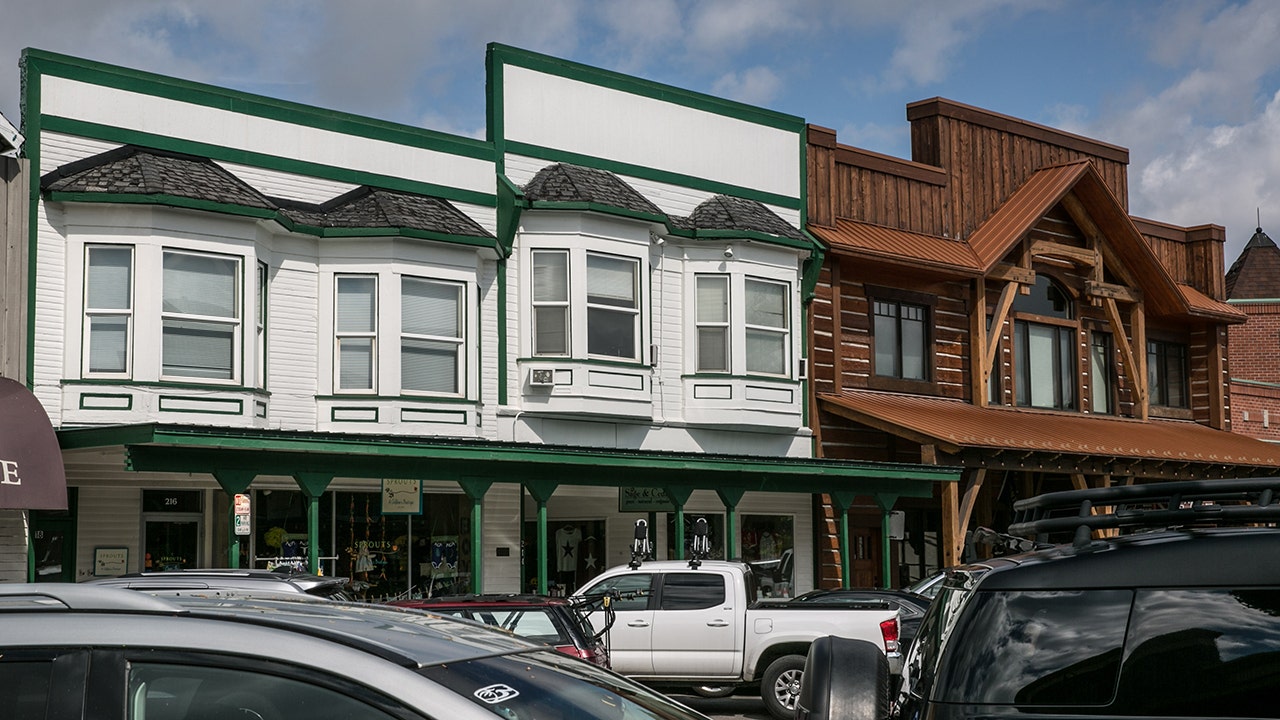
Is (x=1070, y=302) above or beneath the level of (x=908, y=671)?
above

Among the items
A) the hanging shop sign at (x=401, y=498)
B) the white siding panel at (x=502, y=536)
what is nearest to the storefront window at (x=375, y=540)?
the white siding panel at (x=502, y=536)

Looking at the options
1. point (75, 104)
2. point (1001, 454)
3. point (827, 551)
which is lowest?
point (827, 551)

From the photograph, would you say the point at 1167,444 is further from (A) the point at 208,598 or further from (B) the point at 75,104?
(A) the point at 208,598

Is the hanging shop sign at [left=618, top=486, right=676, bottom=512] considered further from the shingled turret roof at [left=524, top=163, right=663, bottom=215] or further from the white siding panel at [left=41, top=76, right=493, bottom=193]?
the white siding panel at [left=41, top=76, right=493, bottom=193]

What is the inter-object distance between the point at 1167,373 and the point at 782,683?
21810 millimetres

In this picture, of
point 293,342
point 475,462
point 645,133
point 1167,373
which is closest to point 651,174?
point 645,133

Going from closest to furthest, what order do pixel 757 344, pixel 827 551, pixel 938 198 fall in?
1. pixel 757 344
2. pixel 827 551
3. pixel 938 198

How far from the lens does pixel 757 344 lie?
24547mm

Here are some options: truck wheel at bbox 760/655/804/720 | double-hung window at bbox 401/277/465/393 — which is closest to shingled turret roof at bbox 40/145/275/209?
double-hung window at bbox 401/277/465/393

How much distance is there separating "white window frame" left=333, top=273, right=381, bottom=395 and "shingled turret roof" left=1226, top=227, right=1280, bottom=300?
33.0m

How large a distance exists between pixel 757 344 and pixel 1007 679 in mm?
19790

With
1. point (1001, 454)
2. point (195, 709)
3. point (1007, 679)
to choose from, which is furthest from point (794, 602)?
point (195, 709)

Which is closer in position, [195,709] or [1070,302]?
[195,709]

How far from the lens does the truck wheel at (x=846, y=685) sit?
5.34 metres
